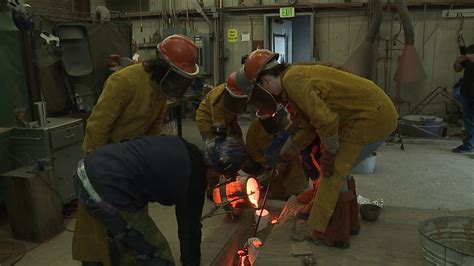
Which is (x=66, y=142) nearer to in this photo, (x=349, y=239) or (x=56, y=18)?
(x=56, y=18)

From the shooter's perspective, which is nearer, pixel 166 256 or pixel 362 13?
pixel 166 256

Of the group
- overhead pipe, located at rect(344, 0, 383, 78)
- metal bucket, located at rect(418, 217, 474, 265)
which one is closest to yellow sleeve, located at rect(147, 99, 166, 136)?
metal bucket, located at rect(418, 217, 474, 265)

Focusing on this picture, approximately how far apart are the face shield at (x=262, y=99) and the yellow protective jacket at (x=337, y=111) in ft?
0.54

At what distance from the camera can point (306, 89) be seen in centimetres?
227

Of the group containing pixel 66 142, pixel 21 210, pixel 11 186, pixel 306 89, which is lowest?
pixel 21 210

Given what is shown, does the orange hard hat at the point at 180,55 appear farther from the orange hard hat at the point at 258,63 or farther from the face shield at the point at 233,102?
the face shield at the point at 233,102

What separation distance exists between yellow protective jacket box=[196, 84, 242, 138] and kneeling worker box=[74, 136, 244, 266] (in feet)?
4.88

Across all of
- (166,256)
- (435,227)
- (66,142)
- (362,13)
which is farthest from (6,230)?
(362,13)

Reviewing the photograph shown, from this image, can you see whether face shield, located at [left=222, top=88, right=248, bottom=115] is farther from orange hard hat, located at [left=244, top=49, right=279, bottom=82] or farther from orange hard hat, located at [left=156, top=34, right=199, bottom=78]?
orange hard hat, located at [left=156, top=34, right=199, bottom=78]

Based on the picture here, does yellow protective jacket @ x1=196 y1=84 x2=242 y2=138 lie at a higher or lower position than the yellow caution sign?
lower

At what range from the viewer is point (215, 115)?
3520mm

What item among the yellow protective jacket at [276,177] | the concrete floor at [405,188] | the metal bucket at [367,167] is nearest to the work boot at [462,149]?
the concrete floor at [405,188]

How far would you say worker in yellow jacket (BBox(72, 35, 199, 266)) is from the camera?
2.52 meters

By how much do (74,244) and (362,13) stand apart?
6615 mm
